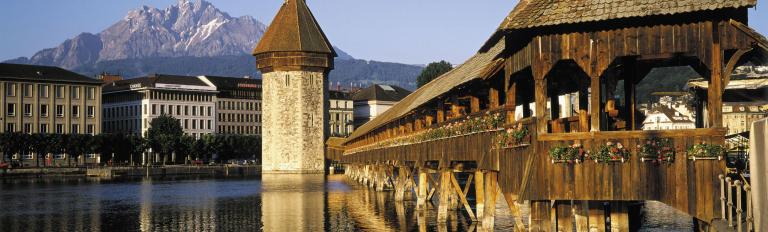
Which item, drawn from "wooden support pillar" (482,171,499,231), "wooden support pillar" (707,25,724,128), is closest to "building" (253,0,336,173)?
"wooden support pillar" (482,171,499,231)

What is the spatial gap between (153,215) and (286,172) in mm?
65171

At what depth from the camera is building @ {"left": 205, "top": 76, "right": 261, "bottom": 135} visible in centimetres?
18362

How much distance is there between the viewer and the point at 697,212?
67.6 ft

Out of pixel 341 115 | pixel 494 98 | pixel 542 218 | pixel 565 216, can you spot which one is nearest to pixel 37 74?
pixel 341 115

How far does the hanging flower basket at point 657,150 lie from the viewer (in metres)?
21.2

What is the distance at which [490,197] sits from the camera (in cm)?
3125

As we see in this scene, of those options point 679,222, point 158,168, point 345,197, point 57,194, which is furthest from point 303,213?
point 158,168

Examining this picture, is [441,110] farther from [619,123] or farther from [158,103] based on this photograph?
[158,103]

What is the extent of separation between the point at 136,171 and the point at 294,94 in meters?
24.4

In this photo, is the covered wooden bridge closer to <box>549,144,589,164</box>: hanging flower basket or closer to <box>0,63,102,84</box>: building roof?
<box>549,144,589,164</box>: hanging flower basket

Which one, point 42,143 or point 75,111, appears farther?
point 75,111

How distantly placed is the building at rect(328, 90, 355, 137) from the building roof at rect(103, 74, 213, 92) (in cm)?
2324

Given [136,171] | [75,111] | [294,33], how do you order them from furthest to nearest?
1. [75,111]
2. [136,171]
3. [294,33]

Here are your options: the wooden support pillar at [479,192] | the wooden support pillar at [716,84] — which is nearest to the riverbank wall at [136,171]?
the wooden support pillar at [479,192]
